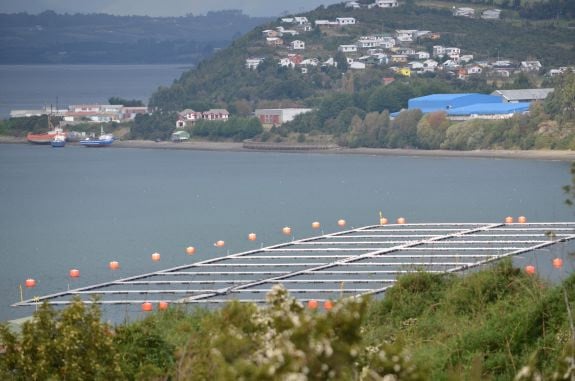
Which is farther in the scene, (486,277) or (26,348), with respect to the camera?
(486,277)

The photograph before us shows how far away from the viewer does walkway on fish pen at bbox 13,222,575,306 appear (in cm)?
1526

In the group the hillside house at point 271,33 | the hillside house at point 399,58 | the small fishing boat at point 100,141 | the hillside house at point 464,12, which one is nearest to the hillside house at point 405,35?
the hillside house at point 464,12

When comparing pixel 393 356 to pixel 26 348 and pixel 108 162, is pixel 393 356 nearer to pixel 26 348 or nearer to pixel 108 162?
pixel 26 348

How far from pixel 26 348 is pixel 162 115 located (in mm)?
48589

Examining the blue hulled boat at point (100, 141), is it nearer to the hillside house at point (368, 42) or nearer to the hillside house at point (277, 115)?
the hillside house at point (277, 115)

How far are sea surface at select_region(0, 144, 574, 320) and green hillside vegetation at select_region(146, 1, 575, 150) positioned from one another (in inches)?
73.2

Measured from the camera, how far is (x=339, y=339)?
4270mm

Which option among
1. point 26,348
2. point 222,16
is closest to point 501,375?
point 26,348

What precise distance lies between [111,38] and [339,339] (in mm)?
118554

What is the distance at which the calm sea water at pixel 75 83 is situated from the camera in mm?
74812

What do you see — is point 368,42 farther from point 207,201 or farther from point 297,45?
point 207,201

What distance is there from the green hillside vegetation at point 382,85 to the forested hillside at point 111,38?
34.2 m

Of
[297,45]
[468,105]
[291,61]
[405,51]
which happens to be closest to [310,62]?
[291,61]

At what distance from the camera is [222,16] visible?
133 meters
